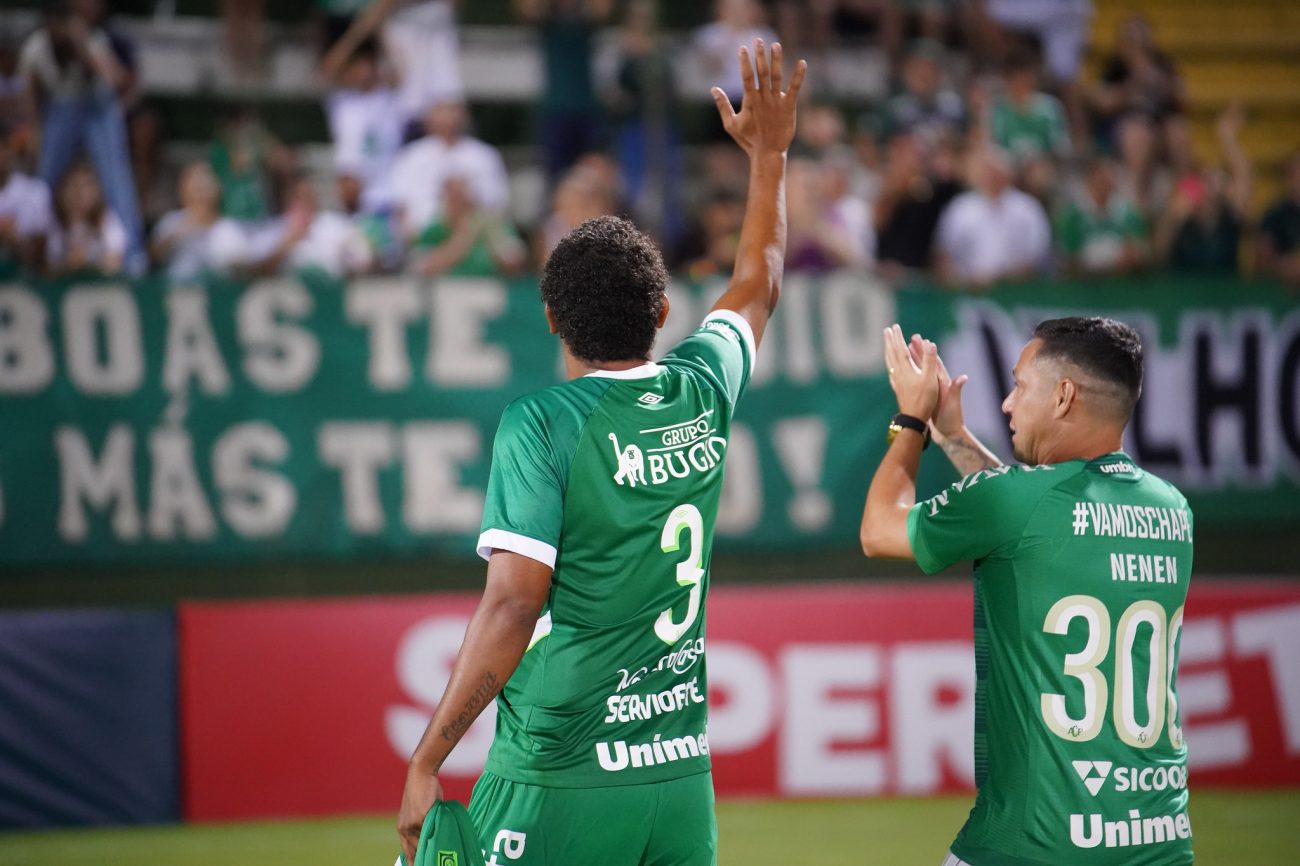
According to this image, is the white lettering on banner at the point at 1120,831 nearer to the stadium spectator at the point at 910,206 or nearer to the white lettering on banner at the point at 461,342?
the white lettering on banner at the point at 461,342

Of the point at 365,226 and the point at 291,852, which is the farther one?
the point at 365,226

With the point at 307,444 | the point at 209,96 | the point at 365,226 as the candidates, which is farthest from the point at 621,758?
the point at 209,96

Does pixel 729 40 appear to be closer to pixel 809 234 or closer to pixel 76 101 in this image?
pixel 809 234

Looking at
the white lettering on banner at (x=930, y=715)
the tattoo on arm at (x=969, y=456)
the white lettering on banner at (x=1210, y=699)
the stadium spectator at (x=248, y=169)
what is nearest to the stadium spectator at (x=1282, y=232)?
the white lettering on banner at (x=1210, y=699)

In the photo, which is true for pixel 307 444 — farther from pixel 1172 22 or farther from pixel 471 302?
pixel 1172 22

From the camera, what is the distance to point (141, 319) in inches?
344

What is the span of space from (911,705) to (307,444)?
388 cm

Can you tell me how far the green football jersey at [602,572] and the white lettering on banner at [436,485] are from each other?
546 cm

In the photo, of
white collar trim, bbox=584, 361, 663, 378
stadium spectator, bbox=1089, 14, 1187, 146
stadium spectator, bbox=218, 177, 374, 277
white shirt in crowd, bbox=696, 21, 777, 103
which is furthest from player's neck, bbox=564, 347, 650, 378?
stadium spectator, bbox=1089, 14, 1187, 146

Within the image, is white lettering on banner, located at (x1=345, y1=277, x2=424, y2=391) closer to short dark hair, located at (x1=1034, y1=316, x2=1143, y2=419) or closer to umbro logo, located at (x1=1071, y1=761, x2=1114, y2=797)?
short dark hair, located at (x1=1034, y1=316, x2=1143, y2=419)

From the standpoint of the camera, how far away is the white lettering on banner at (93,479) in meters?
8.59

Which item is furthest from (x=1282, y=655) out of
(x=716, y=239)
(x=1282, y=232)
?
(x=716, y=239)

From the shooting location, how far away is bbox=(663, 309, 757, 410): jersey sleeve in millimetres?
3752

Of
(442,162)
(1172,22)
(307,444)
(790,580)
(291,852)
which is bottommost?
(291,852)
